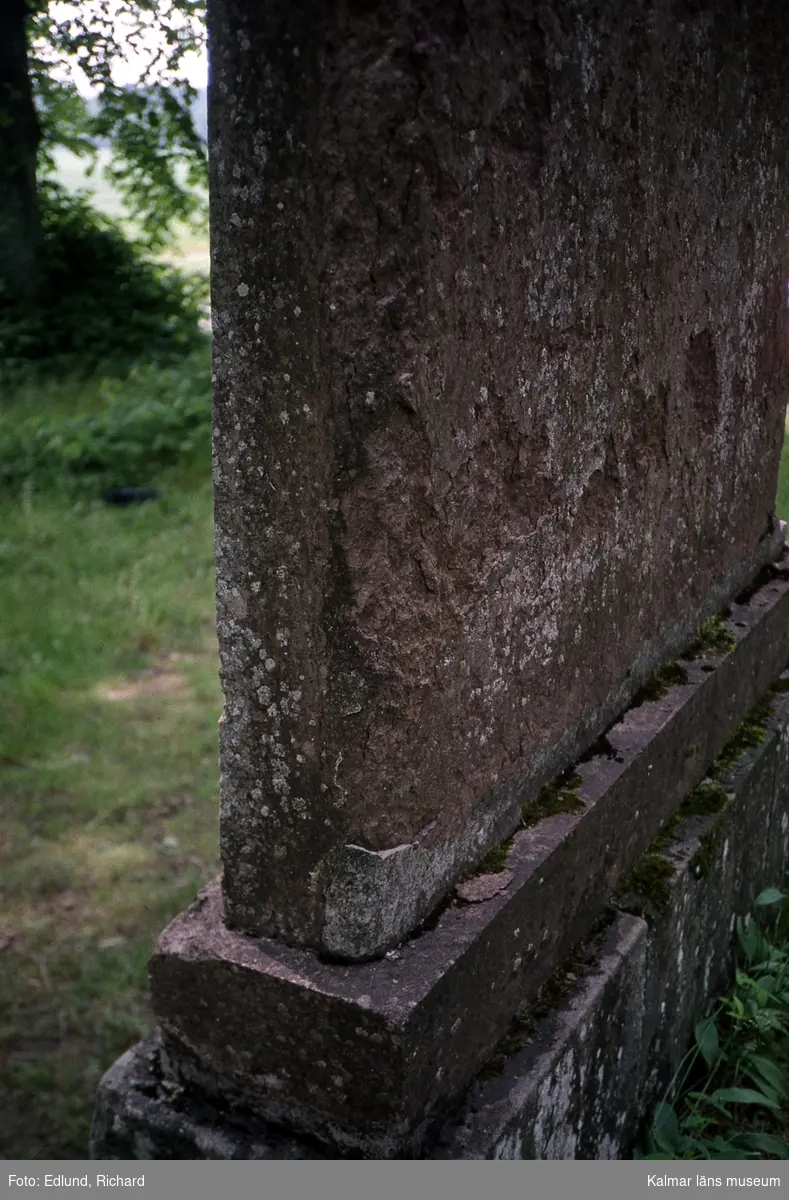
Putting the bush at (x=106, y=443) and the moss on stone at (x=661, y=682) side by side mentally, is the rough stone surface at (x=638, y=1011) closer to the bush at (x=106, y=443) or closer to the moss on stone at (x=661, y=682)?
the moss on stone at (x=661, y=682)

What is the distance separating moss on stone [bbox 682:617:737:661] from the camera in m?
2.70

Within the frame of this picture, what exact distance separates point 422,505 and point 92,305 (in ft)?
27.4

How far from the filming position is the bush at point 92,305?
28.1 ft

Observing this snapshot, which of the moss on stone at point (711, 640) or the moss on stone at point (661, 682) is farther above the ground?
the moss on stone at point (711, 640)

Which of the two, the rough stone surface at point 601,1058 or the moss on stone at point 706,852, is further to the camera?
the moss on stone at point 706,852

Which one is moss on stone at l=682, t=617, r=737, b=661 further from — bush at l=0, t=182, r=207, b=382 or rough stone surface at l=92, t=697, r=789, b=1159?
bush at l=0, t=182, r=207, b=382

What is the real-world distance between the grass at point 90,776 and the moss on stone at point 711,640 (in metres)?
1.60

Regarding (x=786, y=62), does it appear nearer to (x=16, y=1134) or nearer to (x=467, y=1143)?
(x=467, y=1143)

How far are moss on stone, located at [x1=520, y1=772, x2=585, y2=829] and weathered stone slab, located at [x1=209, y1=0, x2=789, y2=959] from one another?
35 millimetres

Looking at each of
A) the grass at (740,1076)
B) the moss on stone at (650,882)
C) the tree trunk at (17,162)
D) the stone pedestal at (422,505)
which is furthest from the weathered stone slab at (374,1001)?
the tree trunk at (17,162)
